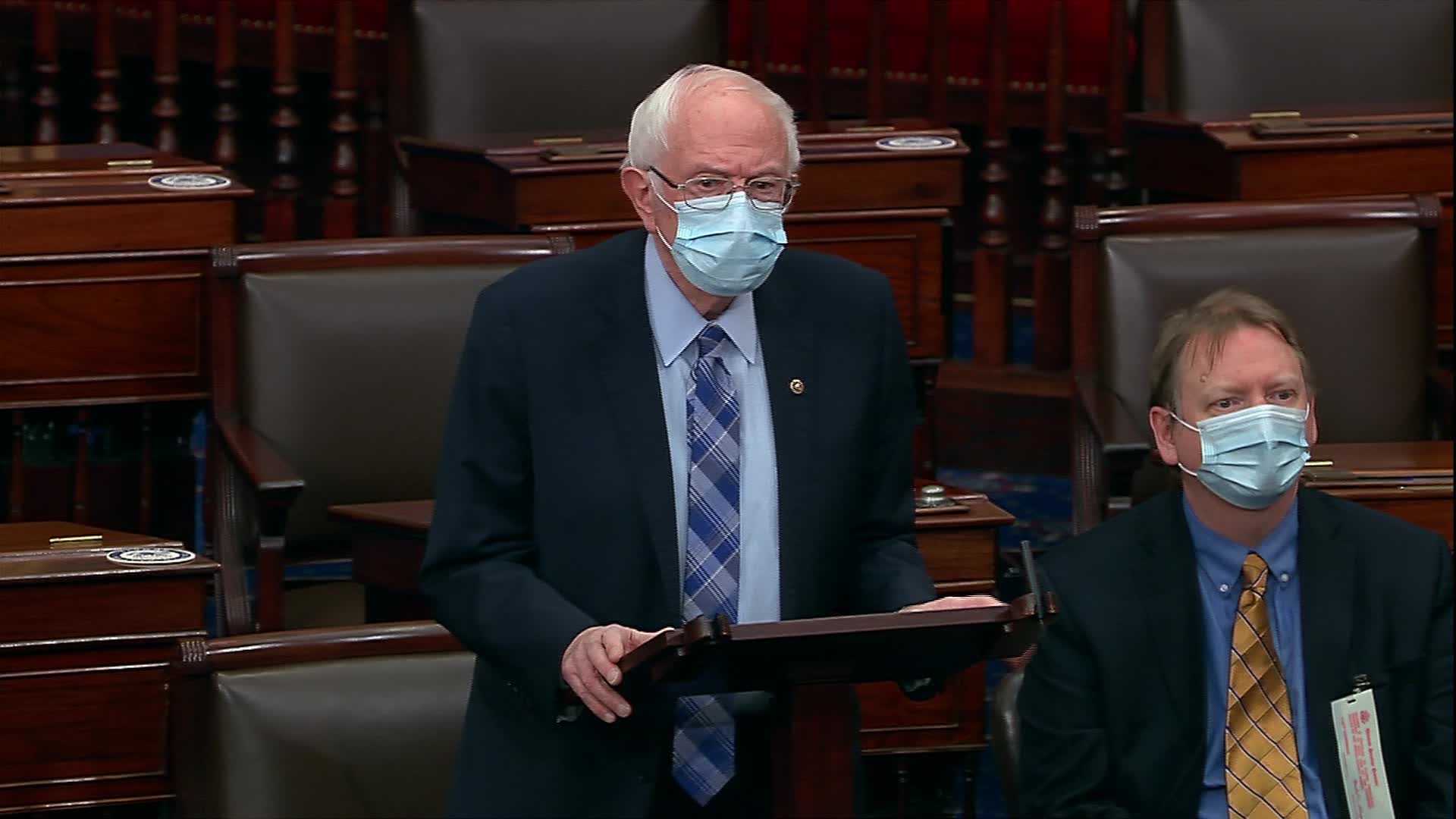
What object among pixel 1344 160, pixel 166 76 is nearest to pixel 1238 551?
pixel 1344 160

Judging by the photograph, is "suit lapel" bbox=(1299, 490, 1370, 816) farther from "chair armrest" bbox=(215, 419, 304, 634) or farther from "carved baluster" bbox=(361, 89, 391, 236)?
"carved baluster" bbox=(361, 89, 391, 236)

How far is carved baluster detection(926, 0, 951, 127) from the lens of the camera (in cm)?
296

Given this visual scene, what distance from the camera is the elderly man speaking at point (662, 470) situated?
131cm

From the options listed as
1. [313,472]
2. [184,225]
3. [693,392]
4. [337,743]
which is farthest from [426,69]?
[693,392]

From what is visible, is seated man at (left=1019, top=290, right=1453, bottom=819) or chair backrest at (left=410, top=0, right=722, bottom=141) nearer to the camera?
seated man at (left=1019, top=290, right=1453, bottom=819)

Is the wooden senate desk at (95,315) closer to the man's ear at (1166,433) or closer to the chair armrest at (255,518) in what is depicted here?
the chair armrest at (255,518)

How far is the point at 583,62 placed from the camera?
2826 millimetres

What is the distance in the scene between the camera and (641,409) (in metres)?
1.32

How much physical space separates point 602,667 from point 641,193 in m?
0.31

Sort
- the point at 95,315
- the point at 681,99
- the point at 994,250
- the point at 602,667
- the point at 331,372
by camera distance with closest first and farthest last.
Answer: the point at 602,667
the point at 681,99
the point at 331,372
the point at 95,315
the point at 994,250

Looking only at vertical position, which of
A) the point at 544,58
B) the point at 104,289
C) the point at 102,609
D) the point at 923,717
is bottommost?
the point at 923,717

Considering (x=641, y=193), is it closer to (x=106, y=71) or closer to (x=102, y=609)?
(x=102, y=609)

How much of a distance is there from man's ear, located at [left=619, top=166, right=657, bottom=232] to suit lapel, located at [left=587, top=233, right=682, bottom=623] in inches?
1.5

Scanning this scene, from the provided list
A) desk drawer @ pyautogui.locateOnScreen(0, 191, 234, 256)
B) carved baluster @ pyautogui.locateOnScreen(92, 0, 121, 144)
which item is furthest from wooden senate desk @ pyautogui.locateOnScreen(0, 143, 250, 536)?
carved baluster @ pyautogui.locateOnScreen(92, 0, 121, 144)
